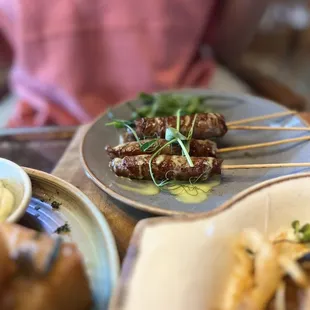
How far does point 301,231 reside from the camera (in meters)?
0.86

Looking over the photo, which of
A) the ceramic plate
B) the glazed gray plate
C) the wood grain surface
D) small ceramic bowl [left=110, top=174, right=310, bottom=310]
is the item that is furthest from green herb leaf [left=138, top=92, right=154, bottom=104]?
small ceramic bowl [left=110, top=174, right=310, bottom=310]

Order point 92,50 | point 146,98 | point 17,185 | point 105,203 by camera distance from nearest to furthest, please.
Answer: point 17,185 < point 105,203 < point 146,98 < point 92,50

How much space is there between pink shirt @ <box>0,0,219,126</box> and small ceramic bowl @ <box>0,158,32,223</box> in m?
0.83

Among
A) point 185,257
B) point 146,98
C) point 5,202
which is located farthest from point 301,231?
point 146,98

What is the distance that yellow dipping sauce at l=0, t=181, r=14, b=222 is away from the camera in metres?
0.86

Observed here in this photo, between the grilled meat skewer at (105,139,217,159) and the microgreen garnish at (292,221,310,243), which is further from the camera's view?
the grilled meat skewer at (105,139,217,159)

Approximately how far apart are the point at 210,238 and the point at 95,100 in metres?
1.20

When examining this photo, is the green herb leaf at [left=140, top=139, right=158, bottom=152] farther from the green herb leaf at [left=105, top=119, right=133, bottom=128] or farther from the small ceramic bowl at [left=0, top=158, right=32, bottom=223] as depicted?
the small ceramic bowl at [left=0, top=158, right=32, bottom=223]

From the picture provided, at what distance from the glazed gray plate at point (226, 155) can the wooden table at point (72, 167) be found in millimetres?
44

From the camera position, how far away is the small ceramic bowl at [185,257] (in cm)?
67

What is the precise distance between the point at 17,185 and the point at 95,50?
981mm

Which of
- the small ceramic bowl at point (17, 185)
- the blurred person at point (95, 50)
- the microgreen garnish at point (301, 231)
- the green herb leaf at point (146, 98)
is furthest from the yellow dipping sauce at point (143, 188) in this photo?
the blurred person at point (95, 50)

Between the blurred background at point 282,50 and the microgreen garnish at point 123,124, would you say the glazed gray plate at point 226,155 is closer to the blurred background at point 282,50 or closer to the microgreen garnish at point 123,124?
the microgreen garnish at point 123,124

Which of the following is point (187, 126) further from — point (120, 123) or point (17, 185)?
point (17, 185)
